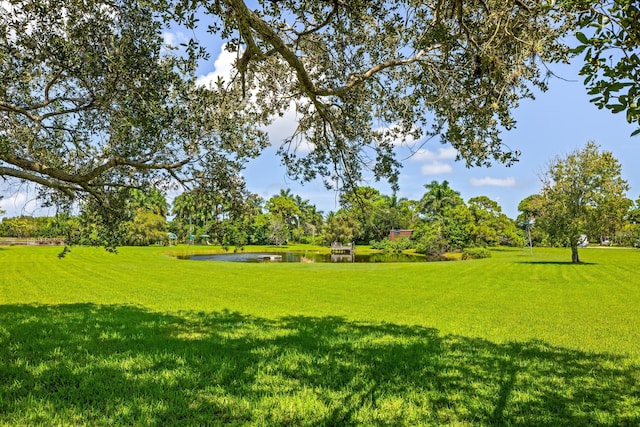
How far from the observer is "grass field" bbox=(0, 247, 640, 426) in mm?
4617

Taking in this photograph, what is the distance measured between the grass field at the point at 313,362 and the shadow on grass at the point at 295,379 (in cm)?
3

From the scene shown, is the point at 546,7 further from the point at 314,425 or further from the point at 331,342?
the point at 331,342

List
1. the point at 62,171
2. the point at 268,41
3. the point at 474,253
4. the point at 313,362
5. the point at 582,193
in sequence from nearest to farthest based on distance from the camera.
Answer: the point at 268,41 < the point at 313,362 < the point at 62,171 < the point at 582,193 < the point at 474,253

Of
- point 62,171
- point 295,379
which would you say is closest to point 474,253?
point 295,379

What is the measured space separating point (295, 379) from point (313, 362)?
905mm

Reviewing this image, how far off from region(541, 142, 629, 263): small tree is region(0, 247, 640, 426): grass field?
68.3 ft

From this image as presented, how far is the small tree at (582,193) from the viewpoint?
1326 inches

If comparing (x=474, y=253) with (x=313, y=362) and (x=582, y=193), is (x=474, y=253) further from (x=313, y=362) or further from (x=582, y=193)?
(x=313, y=362)

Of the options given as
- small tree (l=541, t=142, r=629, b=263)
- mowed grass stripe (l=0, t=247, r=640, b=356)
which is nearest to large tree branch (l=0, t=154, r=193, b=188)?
mowed grass stripe (l=0, t=247, r=640, b=356)

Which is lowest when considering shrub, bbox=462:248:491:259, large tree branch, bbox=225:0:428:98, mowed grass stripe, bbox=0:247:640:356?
mowed grass stripe, bbox=0:247:640:356

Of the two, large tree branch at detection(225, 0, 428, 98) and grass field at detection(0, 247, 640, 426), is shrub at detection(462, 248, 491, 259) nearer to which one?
grass field at detection(0, 247, 640, 426)

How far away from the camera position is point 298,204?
3868 inches

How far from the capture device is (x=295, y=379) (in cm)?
569

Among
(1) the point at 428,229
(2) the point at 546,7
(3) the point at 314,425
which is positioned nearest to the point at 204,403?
(3) the point at 314,425
